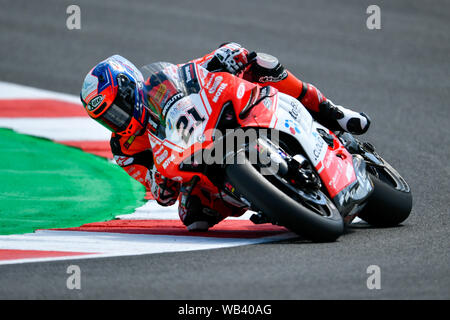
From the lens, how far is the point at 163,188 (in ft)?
21.1

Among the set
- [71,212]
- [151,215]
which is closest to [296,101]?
[151,215]

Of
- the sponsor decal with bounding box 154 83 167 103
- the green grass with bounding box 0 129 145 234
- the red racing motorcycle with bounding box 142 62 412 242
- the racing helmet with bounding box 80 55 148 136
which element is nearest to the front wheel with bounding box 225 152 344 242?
the red racing motorcycle with bounding box 142 62 412 242

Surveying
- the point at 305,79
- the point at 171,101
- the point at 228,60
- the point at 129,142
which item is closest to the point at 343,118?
the point at 228,60

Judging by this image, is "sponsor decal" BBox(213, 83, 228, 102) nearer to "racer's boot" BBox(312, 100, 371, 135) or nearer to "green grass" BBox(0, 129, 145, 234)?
"racer's boot" BBox(312, 100, 371, 135)

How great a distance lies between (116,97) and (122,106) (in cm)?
8

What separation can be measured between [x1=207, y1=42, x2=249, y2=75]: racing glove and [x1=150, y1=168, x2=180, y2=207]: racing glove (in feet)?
2.88

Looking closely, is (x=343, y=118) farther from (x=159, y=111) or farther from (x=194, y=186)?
(x=159, y=111)

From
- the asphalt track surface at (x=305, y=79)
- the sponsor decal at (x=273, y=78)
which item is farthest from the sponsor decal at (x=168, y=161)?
the sponsor decal at (x=273, y=78)

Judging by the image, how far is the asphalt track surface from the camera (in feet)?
16.1

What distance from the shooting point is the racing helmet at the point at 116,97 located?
6.09m

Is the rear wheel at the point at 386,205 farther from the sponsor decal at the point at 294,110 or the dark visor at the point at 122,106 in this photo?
the dark visor at the point at 122,106

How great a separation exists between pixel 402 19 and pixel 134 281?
33.0 feet

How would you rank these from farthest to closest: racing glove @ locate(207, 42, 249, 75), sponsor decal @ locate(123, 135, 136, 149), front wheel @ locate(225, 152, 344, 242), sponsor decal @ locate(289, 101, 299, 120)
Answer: sponsor decal @ locate(123, 135, 136, 149), racing glove @ locate(207, 42, 249, 75), sponsor decal @ locate(289, 101, 299, 120), front wheel @ locate(225, 152, 344, 242)

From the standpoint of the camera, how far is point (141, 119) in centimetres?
619
